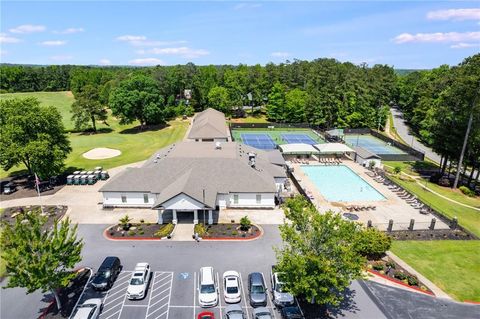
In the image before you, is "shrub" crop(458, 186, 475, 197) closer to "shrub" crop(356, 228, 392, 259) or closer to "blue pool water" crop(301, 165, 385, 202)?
"blue pool water" crop(301, 165, 385, 202)

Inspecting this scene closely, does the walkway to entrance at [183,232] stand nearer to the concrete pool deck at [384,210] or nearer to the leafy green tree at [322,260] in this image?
the leafy green tree at [322,260]

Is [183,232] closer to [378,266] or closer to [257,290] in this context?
[257,290]

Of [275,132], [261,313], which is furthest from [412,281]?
[275,132]

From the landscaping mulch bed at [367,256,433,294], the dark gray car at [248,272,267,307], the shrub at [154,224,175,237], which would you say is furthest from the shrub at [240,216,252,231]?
the landscaping mulch bed at [367,256,433,294]

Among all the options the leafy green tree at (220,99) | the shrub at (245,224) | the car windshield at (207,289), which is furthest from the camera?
the leafy green tree at (220,99)

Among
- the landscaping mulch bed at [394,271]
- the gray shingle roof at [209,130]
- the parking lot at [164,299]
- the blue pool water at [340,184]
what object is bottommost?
the parking lot at [164,299]

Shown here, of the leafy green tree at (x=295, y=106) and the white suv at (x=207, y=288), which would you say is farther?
the leafy green tree at (x=295, y=106)

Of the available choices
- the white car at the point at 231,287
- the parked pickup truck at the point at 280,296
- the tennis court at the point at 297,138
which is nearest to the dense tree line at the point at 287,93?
the tennis court at the point at 297,138

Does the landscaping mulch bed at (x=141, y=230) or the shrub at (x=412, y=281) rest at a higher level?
the landscaping mulch bed at (x=141, y=230)
